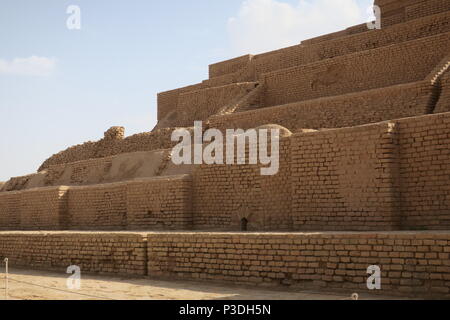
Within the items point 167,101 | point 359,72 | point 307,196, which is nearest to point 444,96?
point 307,196

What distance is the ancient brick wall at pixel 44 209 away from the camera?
1603cm

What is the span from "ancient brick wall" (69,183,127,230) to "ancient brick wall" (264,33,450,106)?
6420 millimetres

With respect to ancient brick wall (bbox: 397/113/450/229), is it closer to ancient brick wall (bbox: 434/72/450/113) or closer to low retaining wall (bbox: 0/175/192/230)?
ancient brick wall (bbox: 434/72/450/113)

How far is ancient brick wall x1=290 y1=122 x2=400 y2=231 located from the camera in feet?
28.2

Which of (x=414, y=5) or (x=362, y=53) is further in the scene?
(x=414, y=5)

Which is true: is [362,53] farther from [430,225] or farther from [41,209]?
[41,209]

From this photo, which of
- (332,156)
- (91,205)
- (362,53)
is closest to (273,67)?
(362,53)

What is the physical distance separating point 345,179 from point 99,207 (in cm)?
830

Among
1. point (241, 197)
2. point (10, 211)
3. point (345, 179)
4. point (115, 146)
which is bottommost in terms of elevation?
point (10, 211)

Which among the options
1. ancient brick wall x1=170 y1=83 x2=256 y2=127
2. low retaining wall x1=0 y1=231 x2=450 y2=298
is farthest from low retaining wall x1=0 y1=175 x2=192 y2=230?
ancient brick wall x1=170 y1=83 x2=256 y2=127

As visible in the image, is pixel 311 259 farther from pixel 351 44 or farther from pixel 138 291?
pixel 351 44

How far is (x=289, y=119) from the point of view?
46.7ft

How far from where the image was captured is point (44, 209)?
54.5 ft
